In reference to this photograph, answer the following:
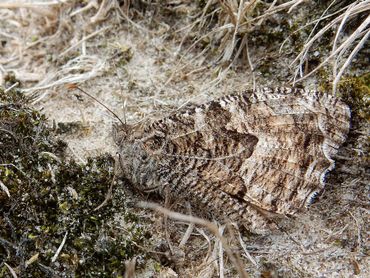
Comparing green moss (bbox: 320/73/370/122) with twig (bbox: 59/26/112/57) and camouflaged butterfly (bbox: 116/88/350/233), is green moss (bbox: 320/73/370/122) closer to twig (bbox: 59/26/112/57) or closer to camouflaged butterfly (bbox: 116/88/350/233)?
camouflaged butterfly (bbox: 116/88/350/233)

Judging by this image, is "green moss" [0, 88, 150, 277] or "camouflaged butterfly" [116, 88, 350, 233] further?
"camouflaged butterfly" [116, 88, 350, 233]

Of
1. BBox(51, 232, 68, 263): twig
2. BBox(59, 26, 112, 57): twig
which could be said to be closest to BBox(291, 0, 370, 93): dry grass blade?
BBox(59, 26, 112, 57): twig

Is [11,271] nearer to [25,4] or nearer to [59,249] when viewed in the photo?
[59,249]

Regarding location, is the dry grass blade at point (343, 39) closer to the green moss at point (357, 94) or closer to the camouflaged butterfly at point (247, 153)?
the green moss at point (357, 94)

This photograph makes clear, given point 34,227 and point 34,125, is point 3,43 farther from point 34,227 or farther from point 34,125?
point 34,227

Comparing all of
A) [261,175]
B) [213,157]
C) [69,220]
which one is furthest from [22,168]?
→ [261,175]
